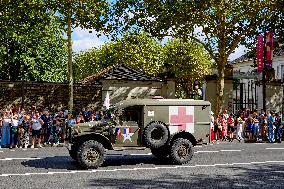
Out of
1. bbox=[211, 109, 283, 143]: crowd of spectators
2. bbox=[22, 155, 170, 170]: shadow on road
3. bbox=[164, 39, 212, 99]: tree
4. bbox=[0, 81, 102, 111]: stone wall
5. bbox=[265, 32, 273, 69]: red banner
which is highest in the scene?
bbox=[164, 39, 212, 99]: tree

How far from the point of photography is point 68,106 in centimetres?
2522

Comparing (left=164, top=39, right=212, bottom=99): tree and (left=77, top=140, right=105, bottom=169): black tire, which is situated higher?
(left=164, top=39, right=212, bottom=99): tree

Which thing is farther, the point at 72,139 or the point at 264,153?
the point at 264,153

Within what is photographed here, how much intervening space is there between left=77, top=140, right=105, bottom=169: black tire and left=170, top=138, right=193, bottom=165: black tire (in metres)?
2.34

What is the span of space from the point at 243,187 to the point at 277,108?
2116 cm

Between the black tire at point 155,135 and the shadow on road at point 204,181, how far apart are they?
132 centimetres

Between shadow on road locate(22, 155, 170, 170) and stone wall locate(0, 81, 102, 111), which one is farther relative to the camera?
stone wall locate(0, 81, 102, 111)

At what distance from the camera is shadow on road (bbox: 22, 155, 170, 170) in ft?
42.2

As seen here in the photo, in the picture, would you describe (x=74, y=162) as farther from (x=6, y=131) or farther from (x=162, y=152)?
(x=6, y=131)

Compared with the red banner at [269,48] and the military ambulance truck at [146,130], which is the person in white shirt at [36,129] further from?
the red banner at [269,48]

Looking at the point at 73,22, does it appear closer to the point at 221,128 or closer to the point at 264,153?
the point at 221,128

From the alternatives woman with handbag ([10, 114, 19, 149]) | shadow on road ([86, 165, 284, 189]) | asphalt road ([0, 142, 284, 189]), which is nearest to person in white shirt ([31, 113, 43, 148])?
woman with handbag ([10, 114, 19, 149])

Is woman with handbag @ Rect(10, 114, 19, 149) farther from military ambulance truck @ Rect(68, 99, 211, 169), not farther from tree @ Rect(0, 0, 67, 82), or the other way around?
tree @ Rect(0, 0, 67, 82)

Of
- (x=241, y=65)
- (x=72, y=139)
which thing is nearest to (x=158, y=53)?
(x=241, y=65)
